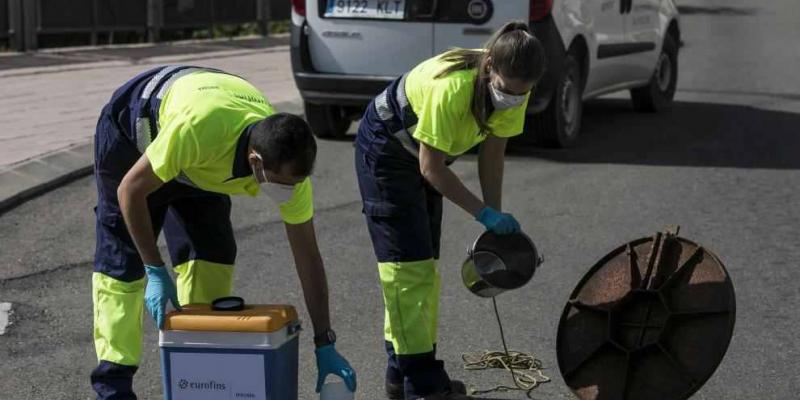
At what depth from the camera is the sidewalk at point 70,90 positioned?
31.8 feet

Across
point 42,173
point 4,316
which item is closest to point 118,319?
point 4,316

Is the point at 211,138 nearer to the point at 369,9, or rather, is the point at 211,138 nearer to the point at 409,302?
the point at 409,302

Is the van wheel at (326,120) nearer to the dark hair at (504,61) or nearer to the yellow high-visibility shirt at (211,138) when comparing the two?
the dark hair at (504,61)

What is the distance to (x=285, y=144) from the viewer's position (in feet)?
13.5

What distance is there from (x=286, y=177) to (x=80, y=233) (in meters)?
4.25

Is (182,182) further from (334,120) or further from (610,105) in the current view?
(610,105)

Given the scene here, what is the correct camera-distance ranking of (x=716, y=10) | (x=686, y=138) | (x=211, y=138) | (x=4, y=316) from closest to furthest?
(x=211, y=138), (x=4, y=316), (x=686, y=138), (x=716, y=10)

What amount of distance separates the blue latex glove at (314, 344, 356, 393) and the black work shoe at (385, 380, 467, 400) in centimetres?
73

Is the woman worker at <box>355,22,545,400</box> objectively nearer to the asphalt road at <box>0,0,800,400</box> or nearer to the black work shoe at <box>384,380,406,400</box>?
the black work shoe at <box>384,380,406,400</box>

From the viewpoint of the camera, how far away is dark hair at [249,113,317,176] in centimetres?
411

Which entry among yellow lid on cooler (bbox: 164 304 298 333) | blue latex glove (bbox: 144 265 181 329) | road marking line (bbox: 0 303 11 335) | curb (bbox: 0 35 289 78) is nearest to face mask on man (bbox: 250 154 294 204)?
yellow lid on cooler (bbox: 164 304 298 333)

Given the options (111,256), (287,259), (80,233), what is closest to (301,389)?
(111,256)

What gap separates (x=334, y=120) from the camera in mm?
11383

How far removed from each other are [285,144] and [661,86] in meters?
9.79
